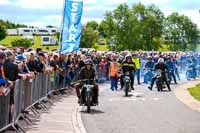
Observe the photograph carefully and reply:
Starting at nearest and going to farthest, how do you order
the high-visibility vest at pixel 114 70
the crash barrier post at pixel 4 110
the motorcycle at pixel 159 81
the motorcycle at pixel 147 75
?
the crash barrier post at pixel 4 110 → the motorcycle at pixel 159 81 → the high-visibility vest at pixel 114 70 → the motorcycle at pixel 147 75

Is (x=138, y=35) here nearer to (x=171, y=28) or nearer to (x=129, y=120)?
(x=171, y=28)

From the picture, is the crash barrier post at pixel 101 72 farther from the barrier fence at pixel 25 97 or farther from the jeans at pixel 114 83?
the barrier fence at pixel 25 97

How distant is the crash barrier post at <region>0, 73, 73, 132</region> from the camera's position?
1286cm

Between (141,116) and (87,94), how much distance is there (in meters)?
2.38

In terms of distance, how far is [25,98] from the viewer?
16.2m

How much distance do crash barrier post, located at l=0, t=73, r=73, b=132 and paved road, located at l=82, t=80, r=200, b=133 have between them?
1.58 metres

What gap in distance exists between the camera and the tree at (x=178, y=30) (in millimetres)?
116875

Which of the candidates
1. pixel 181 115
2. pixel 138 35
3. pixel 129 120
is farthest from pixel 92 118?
pixel 138 35

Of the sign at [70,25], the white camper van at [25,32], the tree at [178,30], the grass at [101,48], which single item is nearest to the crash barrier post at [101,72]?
the sign at [70,25]

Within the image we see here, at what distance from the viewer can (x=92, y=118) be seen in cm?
1808

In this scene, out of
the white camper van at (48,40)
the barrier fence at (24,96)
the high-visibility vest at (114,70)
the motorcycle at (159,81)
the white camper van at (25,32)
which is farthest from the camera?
the white camper van at (25,32)

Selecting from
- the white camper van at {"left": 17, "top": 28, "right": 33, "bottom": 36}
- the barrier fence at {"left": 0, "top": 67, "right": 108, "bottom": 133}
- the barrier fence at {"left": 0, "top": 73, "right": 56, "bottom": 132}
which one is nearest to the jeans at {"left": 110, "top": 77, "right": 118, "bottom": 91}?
the barrier fence at {"left": 0, "top": 67, "right": 108, "bottom": 133}

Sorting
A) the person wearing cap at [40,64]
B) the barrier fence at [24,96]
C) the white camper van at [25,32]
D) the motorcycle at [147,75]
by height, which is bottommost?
the motorcycle at [147,75]

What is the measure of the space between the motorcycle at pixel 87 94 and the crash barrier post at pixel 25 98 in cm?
136
